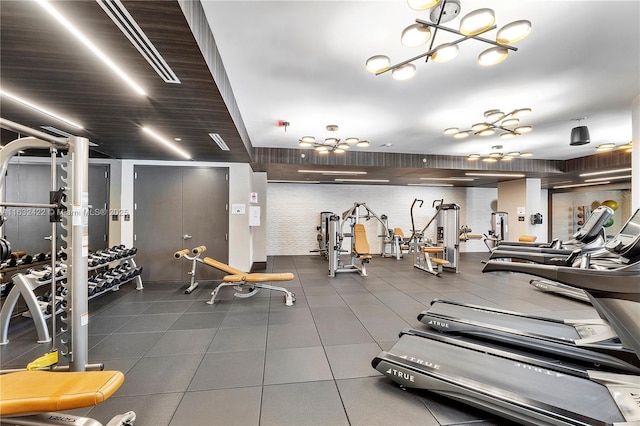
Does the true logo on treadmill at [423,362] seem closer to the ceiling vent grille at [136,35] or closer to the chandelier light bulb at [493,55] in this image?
the chandelier light bulb at [493,55]

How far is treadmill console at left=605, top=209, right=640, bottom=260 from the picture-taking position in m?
1.86

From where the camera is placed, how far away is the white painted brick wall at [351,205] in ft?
32.3

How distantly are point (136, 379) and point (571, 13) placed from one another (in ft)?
15.7

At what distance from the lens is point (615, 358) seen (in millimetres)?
2314

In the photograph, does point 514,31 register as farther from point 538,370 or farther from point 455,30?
point 538,370

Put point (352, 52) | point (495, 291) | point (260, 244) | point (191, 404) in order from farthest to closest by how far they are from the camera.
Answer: point (260, 244) → point (495, 291) → point (352, 52) → point (191, 404)

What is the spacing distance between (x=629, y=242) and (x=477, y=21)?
1985 millimetres

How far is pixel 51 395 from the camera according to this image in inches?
53.6

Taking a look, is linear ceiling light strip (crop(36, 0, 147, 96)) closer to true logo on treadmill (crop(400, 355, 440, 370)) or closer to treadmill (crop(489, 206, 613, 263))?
true logo on treadmill (crop(400, 355, 440, 370))

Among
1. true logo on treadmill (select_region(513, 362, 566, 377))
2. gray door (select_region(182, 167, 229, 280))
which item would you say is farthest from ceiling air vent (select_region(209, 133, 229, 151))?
true logo on treadmill (select_region(513, 362, 566, 377))

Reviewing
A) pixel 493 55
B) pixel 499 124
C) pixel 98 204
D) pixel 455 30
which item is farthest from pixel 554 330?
pixel 98 204

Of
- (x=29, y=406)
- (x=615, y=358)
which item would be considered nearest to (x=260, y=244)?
(x=29, y=406)

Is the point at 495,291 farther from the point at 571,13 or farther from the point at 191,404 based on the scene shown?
the point at 191,404

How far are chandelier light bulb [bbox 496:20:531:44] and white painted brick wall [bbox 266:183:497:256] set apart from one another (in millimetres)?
7963
